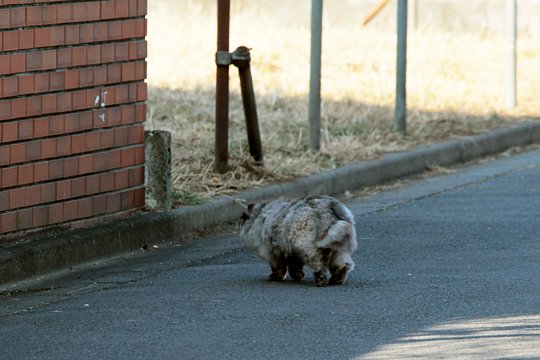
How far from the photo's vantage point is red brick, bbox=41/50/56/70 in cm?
727

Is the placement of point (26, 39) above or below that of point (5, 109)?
above

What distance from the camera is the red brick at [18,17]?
700cm

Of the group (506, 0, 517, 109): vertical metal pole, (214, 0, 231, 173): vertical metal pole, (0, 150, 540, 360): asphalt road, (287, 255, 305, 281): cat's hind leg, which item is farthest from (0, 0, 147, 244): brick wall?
(506, 0, 517, 109): vertical metal pole

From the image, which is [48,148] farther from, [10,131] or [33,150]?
[10,131]

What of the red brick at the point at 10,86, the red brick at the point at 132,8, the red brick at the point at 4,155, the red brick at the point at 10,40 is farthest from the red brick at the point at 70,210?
the red brick at the point at 132,8

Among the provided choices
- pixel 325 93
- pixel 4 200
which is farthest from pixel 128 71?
pixel 325 93

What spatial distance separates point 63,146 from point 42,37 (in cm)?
66

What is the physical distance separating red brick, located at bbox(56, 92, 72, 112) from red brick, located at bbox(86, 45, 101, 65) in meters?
0.28

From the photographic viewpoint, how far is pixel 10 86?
7051 millimetres

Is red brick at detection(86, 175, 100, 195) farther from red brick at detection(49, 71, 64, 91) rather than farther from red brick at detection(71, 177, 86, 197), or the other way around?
red brick at detection(49, 71, 64, 91)

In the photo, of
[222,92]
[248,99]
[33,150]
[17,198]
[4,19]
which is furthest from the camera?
[248,99]

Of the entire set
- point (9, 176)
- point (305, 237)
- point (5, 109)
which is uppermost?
point (5, 109)

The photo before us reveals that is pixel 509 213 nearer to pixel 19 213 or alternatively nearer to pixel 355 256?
pixel 355 256

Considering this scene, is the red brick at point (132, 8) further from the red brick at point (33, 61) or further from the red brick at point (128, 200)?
the red brick at point (128, 200)
